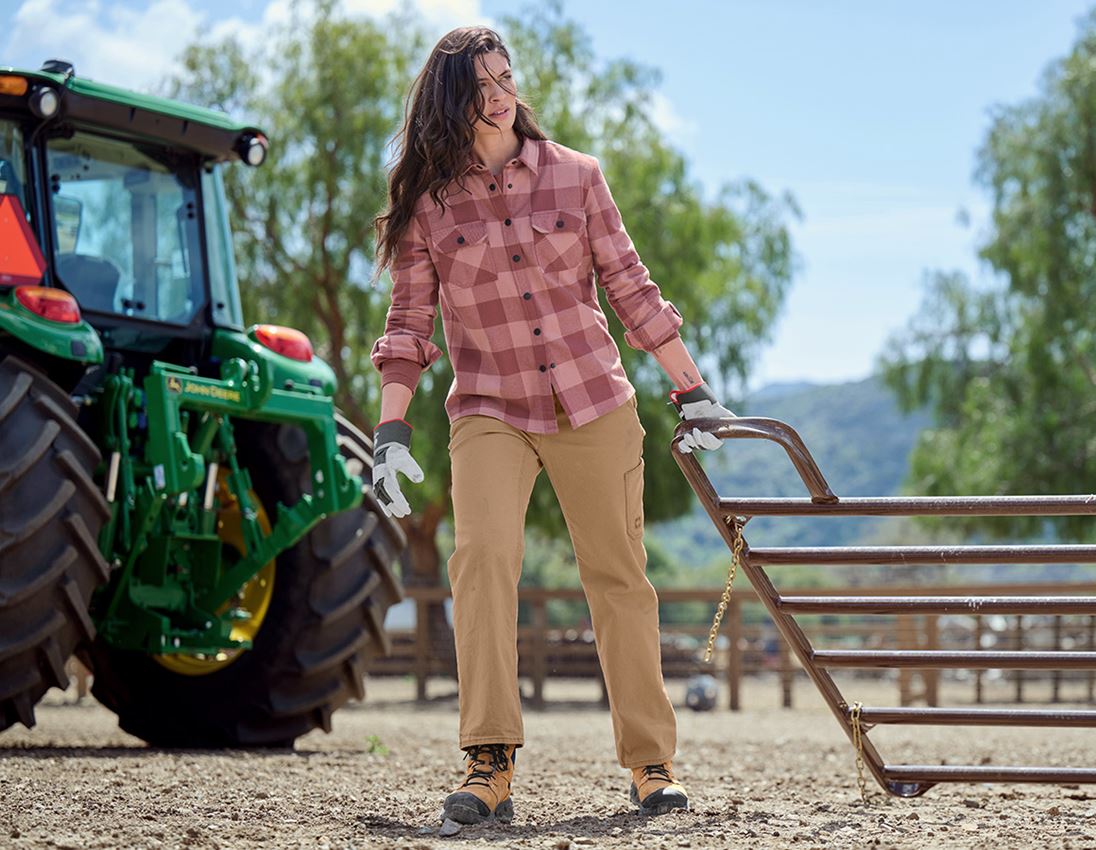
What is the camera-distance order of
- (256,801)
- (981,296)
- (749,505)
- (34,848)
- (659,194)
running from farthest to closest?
(981,296)
(659,194)
(256,801)
(749,505)
(34,848)

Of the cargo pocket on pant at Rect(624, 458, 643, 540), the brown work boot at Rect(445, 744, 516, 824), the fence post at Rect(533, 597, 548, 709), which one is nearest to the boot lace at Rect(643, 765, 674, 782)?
the brown work boot at Rect(445, 744, 516, 824)

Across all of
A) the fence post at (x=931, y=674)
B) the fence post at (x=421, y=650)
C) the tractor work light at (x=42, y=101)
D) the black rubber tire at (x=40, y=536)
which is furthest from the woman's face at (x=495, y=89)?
the fence post at (x=421, y=650)

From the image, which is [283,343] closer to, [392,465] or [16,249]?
[16,249]

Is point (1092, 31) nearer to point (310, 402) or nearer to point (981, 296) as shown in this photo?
point (981, 296)

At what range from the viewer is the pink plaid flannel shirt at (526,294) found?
397 centimetres

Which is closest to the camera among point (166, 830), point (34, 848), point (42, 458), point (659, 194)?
point (34, 848)

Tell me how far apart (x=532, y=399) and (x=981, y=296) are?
76.6ft

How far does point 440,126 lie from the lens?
4008 millimetres

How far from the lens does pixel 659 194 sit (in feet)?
66.0

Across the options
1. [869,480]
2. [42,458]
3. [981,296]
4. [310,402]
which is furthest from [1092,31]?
[869,480]

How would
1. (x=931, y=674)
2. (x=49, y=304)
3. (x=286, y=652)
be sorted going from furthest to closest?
(x=931, y=674) < (x=286, y=652) < (x=49, y=304)

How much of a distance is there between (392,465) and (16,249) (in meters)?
2.63

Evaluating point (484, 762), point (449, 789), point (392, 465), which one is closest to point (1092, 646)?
point (449, 789)

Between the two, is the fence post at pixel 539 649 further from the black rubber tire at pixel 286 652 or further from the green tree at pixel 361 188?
the black rubber tire at pixel 286 652
